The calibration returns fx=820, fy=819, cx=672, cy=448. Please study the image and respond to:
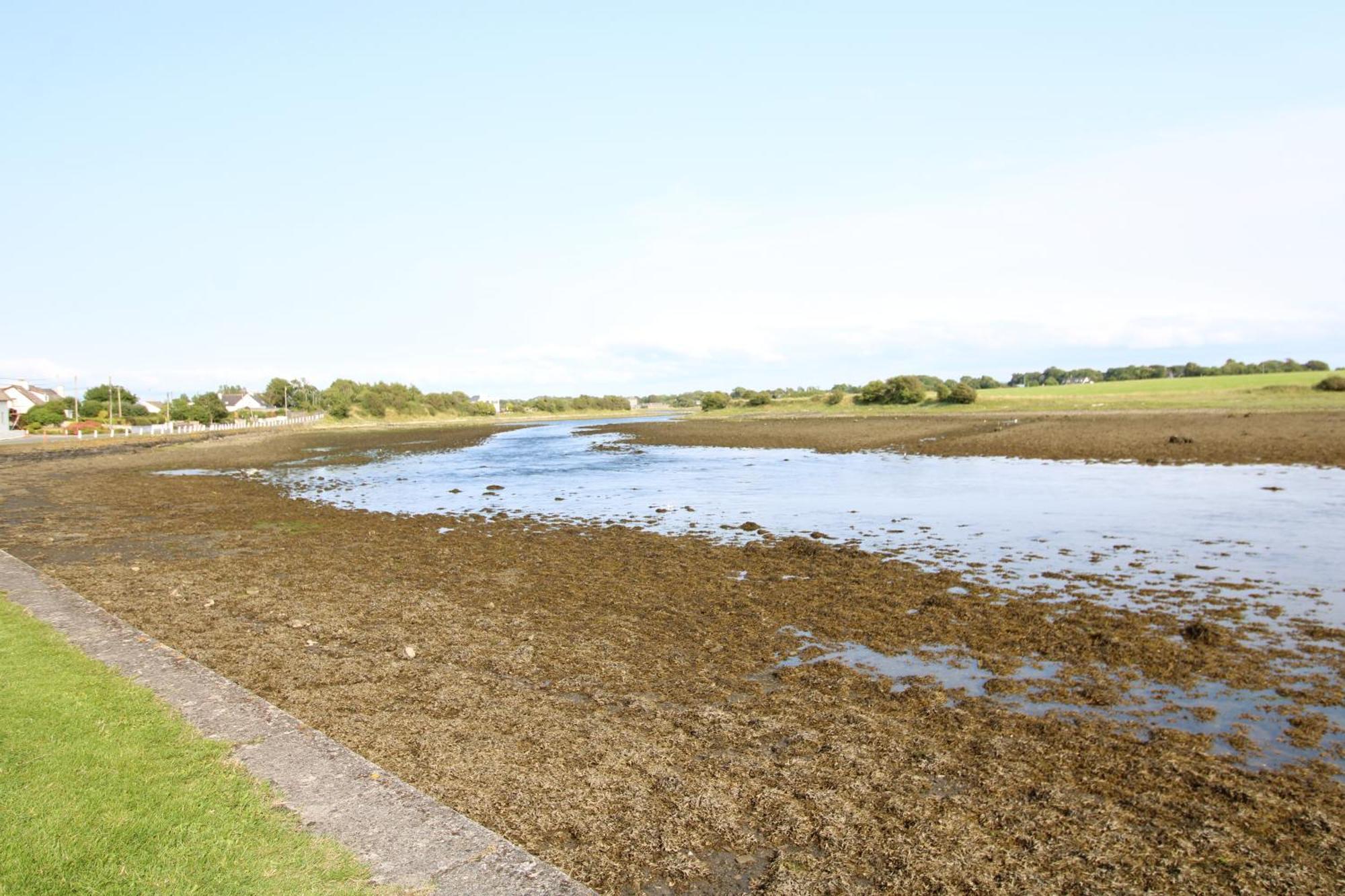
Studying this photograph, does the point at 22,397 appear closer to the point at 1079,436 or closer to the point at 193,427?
the point at 193,427

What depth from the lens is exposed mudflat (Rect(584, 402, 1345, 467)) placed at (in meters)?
35.1

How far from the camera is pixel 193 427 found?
99.5 m

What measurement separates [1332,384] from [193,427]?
4618 inches

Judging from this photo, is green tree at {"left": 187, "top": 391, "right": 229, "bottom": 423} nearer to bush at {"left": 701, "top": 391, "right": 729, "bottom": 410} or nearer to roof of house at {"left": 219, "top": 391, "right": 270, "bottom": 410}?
roof of house at {"left": 219, "top": 391, "right": 270, "bottom": 410}

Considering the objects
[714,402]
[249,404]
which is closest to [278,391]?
[249,404]

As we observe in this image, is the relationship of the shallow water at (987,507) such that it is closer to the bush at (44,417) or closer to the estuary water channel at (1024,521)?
the estuary water channel at (1024,521)

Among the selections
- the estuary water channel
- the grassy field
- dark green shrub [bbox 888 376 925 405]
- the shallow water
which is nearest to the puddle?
the estuary water channel

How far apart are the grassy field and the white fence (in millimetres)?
64829

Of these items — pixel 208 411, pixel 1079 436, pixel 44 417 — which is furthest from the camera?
pixel 208 411

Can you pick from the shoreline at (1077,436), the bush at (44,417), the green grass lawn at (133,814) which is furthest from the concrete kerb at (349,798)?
the bush at (44,417)

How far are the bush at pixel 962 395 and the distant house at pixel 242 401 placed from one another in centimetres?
13605

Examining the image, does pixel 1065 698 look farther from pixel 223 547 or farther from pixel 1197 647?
pixel 223 547

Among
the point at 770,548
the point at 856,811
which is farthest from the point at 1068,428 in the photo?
the point at 856,811

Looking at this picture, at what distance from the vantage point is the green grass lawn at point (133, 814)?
4402 millimetres
